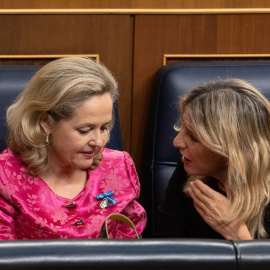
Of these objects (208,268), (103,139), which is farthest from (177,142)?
(208,268)

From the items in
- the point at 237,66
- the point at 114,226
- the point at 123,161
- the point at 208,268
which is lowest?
the point at 114,226

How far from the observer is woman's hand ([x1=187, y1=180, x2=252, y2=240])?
4.52 feet

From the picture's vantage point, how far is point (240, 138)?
139 centimetres

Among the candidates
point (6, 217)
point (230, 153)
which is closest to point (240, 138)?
point (230, 153)

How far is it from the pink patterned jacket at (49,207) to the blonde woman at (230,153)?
230 mm

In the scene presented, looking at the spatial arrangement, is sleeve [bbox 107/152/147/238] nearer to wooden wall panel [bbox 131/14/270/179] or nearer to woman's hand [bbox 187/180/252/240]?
woman's hand [bbox 187/180/252/240]

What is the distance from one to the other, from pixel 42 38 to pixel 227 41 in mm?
611

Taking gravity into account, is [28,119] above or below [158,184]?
above

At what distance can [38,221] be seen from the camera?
4.78ft

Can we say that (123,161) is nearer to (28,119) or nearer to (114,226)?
(114,226)

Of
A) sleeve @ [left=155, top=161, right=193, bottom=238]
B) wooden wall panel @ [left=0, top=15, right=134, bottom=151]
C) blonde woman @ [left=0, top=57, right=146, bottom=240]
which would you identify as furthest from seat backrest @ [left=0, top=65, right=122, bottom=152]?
sleeve @ [left=155, top=161, right=193, bottom=238]

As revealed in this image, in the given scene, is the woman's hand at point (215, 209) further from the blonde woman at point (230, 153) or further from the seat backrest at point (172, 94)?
the seat backrest at point (172, 94)

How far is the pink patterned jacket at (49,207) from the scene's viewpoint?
4.80 feet

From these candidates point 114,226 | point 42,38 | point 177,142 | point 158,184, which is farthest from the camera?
point 42,38
